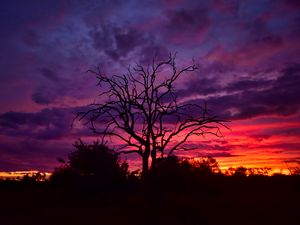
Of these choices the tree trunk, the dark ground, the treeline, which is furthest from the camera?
the treeline

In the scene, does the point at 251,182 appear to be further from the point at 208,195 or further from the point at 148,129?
the point at 148,129

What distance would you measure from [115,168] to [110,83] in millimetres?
9742

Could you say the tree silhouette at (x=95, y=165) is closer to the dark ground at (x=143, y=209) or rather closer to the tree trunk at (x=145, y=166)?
the dark ground at (x=143, y=209)

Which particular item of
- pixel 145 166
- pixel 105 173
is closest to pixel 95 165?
pixel 105 173

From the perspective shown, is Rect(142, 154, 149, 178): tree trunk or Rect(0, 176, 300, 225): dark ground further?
Rect(142, 154, 149, 178): tree trunk

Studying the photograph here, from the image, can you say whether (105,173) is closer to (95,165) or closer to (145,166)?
(95,165)

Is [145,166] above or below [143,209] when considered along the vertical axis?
above

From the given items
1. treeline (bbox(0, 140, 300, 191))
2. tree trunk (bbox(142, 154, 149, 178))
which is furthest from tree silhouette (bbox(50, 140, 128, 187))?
tree trunk (bbox(142, 154, 149, 178))

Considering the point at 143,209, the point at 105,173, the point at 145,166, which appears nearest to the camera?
the point at 143,209

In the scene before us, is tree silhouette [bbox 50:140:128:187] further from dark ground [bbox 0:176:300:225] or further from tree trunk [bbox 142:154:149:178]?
tree trunk [bbox 142:154:149:178]

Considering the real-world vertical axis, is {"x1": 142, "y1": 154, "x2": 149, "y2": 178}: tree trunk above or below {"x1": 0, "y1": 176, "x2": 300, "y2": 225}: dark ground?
above

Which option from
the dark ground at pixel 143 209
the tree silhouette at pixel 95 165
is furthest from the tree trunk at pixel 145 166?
the tree silhouette at pixel 95 165

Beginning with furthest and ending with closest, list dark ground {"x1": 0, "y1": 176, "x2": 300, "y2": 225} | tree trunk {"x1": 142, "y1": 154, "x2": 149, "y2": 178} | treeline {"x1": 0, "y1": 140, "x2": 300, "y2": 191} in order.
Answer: treeline {"x1": 0, "y1": 140, "x2": 300, "y2": 191}
tree trunk {"x1": 142, "y1": 154, "x2": 149, "y2": 178}
dark ground {"x1": 0, "y1": 176, "x2": 300, "y2": 225}

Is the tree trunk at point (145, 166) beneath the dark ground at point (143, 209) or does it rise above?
above
